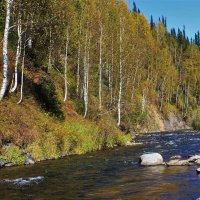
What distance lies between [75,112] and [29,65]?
255 inches

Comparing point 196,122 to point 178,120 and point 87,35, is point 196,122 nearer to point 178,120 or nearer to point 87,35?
point 87,35

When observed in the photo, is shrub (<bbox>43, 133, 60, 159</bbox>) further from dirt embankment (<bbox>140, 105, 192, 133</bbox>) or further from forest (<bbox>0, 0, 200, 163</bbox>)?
dirt embankment (<bbox>140, 105, 192, 133</bbox>)

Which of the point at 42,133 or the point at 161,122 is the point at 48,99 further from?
the point at 161,122

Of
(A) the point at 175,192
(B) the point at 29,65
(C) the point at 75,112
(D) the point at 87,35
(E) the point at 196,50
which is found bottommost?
(A) the point at 175,192

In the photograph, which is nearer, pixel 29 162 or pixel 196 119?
pixel 29 162

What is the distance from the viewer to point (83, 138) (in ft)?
113

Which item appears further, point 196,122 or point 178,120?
point 178,120

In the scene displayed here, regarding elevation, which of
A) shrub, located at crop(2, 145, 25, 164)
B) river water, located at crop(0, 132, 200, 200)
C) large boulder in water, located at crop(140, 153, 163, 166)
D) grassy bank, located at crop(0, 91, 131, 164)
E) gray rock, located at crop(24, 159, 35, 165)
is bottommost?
river water, located at crop(0, 132, 200, 200)

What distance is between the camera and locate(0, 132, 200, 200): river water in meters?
16.6

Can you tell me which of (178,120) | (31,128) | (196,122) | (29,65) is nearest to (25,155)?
(31,128)

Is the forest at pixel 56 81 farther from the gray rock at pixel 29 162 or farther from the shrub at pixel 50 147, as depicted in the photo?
the gray rock at pixel 29 162

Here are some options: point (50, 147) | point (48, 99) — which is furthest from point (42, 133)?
point (48, 99)

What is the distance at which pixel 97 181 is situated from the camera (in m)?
20.0

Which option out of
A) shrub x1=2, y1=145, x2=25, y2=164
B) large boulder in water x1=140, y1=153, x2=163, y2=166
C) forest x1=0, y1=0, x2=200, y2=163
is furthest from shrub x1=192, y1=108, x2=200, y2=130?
shrub x1=2, y1=145, x2=25, y2=164
